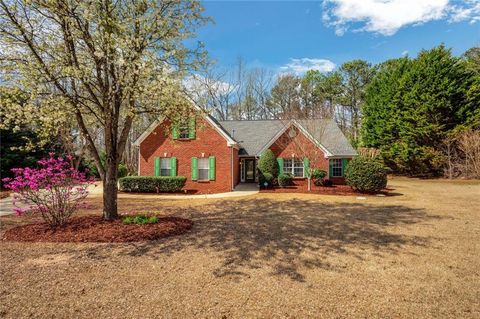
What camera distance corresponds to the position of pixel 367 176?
58.3 ft

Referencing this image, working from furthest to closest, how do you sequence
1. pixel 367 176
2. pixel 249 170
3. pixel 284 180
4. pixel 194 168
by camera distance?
pixel 249 170 < pixel 284 180 < pixel 194 168 < pixel 367 176

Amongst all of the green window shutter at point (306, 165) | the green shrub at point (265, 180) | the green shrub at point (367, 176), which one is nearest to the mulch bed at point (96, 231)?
the green shrub at point (265, 180)

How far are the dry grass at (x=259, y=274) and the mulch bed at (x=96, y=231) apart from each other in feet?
1.42

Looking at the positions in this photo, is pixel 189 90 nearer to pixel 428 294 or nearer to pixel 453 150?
pixel 428 294

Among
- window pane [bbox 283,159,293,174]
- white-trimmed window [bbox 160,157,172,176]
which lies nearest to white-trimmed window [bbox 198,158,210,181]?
white-trimmed window [bbox 160,157,172,176]

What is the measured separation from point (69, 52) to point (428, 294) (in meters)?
10.3

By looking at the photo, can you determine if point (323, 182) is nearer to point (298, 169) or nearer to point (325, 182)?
point (325, 182)

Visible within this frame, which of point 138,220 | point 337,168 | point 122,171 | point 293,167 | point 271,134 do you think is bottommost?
point 138,220

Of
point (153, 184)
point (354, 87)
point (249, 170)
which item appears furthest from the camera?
point (354, 87)

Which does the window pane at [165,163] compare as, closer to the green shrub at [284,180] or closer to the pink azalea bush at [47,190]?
the green shrub at [284,180]

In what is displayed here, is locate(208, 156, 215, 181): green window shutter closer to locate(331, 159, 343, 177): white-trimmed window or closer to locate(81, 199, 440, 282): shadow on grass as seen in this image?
locate(81, 199, 440, 282): shadow on grass

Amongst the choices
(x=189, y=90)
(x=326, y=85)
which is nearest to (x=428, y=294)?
(x=189, y=90)

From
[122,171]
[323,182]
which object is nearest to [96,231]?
[323,182]

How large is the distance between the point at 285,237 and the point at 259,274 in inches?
109
